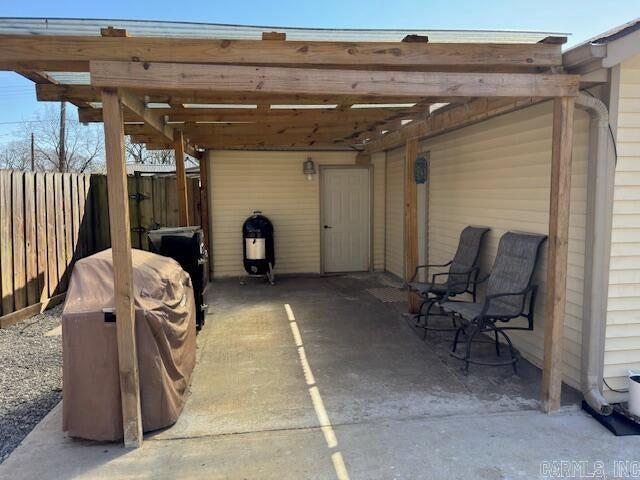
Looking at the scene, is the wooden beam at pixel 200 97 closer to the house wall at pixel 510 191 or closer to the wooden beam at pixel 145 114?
the wooden beam at pixel 145 114

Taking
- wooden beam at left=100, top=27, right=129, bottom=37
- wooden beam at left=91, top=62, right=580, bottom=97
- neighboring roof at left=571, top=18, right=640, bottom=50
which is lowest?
wooden beam at left=91, top=62, right=580, bottom=97

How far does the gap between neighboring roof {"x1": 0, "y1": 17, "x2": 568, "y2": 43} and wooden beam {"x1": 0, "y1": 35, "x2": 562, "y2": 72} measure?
18 centimetres

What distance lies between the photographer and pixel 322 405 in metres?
3.06

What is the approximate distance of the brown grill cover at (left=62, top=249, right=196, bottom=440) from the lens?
258cm

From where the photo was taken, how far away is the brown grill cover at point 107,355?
8.46 ft

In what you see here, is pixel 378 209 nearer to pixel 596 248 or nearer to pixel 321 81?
pixel 596 248

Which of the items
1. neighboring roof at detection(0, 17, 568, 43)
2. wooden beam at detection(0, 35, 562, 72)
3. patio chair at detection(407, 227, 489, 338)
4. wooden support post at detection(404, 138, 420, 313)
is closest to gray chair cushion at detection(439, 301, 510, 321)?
patio chair at detection(407, 227, 489, 338)

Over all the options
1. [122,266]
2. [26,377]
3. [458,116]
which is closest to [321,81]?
[122,266]

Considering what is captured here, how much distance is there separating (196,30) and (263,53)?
60 cm

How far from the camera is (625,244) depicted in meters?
2.96

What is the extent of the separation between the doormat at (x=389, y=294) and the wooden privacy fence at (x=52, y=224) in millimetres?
3268

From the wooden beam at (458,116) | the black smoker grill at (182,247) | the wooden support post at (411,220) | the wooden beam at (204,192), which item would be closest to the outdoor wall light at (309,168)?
the wooden beam at (204,192)

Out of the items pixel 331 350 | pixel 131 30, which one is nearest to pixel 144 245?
pixel 331 350

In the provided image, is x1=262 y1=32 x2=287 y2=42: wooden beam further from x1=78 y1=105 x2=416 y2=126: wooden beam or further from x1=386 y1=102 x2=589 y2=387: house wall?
x1=386 y1=102 x2=589 y2=387: house wall
